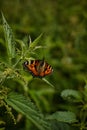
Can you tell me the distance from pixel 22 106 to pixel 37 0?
3745mm

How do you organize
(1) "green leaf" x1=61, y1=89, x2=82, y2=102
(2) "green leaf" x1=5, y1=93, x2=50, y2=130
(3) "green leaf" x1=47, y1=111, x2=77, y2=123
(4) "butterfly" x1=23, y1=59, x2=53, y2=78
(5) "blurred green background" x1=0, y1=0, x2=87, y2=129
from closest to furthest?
(2) "green leaf" x1=5, y1=93, x2=50, y2=130 < (4) "butterfly" x1=23, y1=59, x2=53, y2=78 < (3) "green leaf" x1=47, y1=111, x2=77, y2=123 < (1) "green leaf" x1=61, y1=89, x2=82, y2=102 < (5) "blurred green background" x1=0, y1=0, x2=87, y2=129

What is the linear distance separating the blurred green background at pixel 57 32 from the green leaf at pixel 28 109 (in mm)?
1796

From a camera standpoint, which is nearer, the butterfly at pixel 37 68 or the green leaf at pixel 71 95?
the butterfly at pixel 37 68

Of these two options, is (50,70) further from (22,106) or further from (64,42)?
(64,42)

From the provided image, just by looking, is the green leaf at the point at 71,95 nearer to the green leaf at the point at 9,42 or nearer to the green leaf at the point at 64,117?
the green leaf at the point at 64,117

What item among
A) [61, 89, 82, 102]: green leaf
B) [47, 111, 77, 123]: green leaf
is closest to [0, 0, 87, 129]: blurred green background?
[61, 89, 82, 102]: green leaf

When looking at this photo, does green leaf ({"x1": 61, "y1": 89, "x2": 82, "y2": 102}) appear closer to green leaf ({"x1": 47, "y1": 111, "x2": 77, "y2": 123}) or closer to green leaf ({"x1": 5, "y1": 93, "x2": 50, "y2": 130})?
green leaf ({"x1": 47, "y1": 111, "x2": 77, "y2": 123})

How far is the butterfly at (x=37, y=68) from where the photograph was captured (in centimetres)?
189

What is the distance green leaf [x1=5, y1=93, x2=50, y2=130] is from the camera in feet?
5.80

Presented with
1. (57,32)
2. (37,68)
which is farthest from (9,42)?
(57,32)

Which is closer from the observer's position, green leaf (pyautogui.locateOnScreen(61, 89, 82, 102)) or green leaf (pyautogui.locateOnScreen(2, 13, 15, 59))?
green leaf (pyautogui.locateOnScreen(2, 13, 15, 59))

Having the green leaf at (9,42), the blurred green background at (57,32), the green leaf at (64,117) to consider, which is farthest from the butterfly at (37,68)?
the blurred green background at (57,32)

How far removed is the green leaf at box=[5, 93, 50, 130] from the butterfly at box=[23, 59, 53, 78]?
144 mm

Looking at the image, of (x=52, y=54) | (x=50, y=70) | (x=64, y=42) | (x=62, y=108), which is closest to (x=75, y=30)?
(x=64, y=42)
